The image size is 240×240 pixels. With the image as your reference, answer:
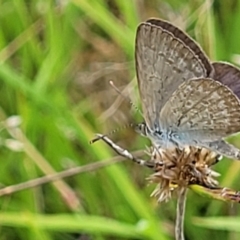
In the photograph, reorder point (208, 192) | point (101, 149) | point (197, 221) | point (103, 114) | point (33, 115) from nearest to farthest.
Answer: point (208, 192)
point (197, 221)
point (101, 149)
point (33, 115)
point (103, 114)

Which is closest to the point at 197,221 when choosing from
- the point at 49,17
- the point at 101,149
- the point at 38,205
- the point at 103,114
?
the point at 101,149

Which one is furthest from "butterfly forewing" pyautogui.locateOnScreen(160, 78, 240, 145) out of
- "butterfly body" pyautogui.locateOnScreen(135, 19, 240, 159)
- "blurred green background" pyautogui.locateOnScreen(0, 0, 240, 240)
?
"blurred green background" pyautogui.locateOnScreen(0, 0, 240, 240)

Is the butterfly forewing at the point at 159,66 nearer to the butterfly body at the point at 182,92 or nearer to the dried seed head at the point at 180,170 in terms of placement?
the butterfly body at the point at 182,92

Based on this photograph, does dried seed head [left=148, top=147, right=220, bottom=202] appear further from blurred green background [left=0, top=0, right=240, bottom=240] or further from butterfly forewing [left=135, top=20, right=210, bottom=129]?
blurred green background [left=0, top=0, right=240, bottom=240]

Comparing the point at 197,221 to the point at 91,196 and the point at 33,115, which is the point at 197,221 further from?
the point at 33,115

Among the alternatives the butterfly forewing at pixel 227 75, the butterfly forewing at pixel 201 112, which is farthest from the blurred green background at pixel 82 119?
the butterfly forewing at pixel 227 75

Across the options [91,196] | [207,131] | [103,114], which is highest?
[103,114]
